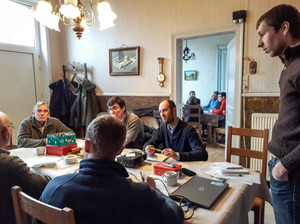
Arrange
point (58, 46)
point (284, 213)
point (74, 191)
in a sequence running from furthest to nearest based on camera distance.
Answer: point (58, 46) → point (284, 213) → point (74, 191)

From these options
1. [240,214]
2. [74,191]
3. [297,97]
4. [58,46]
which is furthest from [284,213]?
[58,46]

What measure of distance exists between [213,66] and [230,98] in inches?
153

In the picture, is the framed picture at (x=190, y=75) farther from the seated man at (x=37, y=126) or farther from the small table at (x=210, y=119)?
the seated man at (x=37, y=126)

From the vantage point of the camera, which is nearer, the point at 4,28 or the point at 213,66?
the point at 4,28

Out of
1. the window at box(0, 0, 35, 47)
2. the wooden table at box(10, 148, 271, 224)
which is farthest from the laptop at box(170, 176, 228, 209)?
the window at box(0, 0, 35, 47)

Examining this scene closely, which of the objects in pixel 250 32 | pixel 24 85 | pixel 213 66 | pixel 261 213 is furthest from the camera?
pixel 213 66

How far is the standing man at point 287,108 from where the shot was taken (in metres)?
0.99

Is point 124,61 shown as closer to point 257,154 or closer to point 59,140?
point 59,140

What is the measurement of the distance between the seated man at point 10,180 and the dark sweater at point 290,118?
123 centimetres

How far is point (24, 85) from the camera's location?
13.3 feet

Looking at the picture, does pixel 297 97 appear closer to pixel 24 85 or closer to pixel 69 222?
pixel 69 222

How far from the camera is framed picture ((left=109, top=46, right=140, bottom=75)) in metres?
3.78

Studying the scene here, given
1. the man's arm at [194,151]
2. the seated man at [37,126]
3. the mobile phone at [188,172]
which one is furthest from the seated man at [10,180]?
the seated man at [37,126]

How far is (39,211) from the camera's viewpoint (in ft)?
2.62
